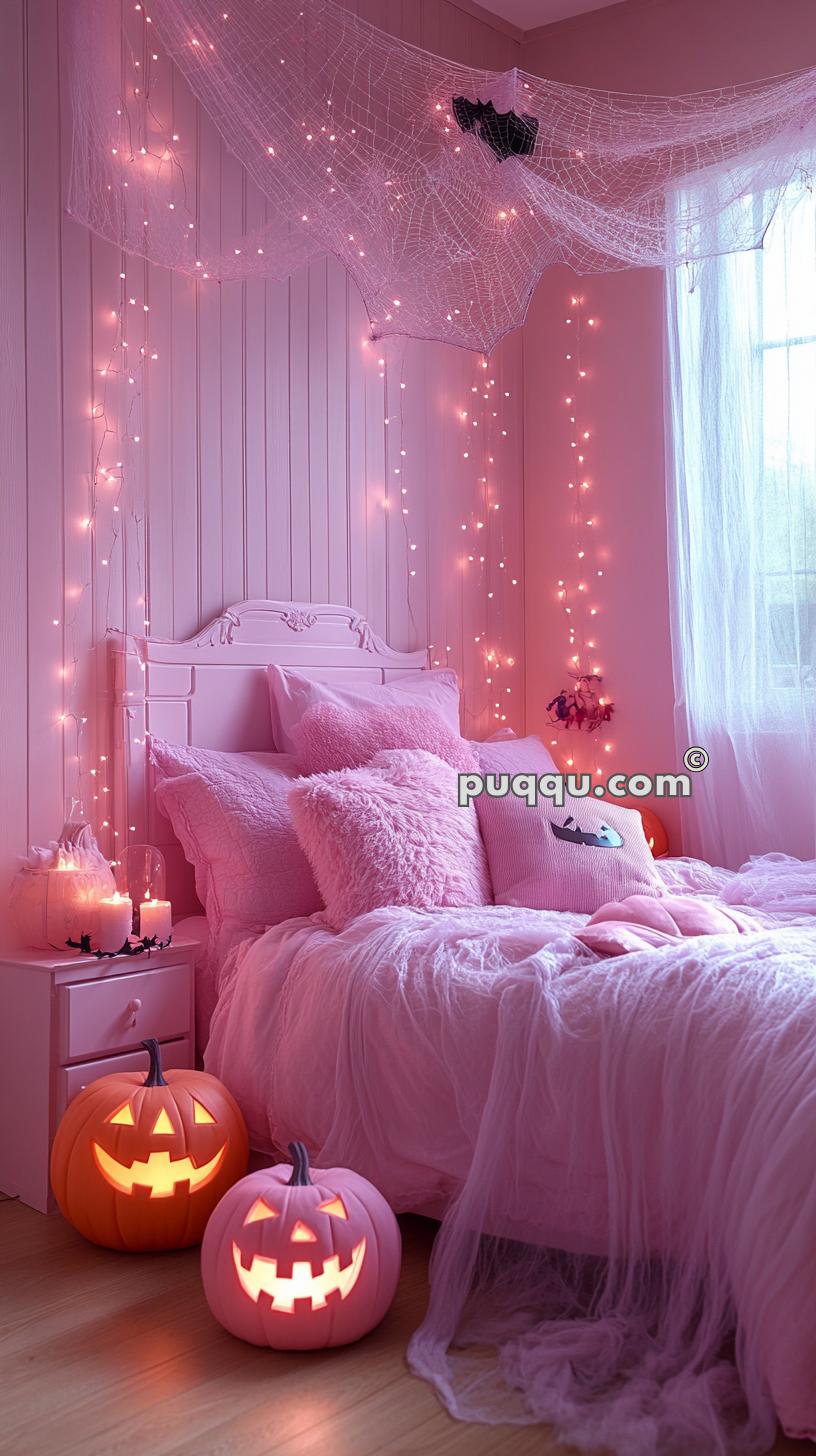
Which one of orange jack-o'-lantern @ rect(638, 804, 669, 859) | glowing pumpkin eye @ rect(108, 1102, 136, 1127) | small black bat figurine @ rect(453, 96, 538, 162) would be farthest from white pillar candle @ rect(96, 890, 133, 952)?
orange jack-o'-lantern @ rect(638, 804, 669, 859)

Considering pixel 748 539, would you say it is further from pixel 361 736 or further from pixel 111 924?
pixel 111 924

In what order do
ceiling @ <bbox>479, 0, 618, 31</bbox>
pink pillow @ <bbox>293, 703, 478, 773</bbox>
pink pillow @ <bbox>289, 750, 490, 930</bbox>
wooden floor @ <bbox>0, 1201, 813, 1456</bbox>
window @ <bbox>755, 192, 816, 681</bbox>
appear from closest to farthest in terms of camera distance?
wooden floor @ <bbox>0, 1201, 813, 1456</bbox> < pink pillow @ <bbox>289, 750, 490, 930</bbox> < pink pillow @ <bbox>293, 703, 478, 773</bbox> < window @ <bbox>755, 192, 816, 681</bbox> < ceiling @ <bbox>479, 0, 618, 31</bbox>

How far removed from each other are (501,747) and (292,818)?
0.92 m

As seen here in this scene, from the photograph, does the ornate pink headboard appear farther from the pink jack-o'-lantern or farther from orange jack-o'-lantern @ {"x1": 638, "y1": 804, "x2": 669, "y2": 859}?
the pink jack-o'-lantern

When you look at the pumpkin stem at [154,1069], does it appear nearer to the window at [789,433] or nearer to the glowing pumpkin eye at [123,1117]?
the glowing pumpkin eye at [123,1117]

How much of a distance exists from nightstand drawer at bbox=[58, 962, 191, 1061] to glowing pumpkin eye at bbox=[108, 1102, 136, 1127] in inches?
11.6

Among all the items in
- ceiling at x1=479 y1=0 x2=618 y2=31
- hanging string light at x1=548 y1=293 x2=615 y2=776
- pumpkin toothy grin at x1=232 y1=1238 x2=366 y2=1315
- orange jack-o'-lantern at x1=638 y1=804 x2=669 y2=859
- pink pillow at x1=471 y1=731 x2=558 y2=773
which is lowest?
pumpkin toothy grin at x1=232 y1=1238 x2=366 y2=1315

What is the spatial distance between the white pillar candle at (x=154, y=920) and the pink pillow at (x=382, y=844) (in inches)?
13.3

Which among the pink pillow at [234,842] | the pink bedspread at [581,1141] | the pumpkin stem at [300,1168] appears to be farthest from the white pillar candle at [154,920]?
the pumpkin stem at [300,1168]

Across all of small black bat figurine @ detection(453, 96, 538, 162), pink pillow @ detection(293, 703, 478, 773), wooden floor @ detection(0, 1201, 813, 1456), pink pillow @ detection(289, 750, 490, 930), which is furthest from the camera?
pink pillow @ detection(293, 703, 478, 773)

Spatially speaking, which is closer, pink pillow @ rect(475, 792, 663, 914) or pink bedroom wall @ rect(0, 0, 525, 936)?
pink bedroom wall @ rect(0, 0, 525, 936)

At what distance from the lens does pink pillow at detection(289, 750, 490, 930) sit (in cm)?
287

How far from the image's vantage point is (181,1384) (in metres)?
1.95

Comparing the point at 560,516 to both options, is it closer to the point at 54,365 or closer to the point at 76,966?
the point at 54,365
